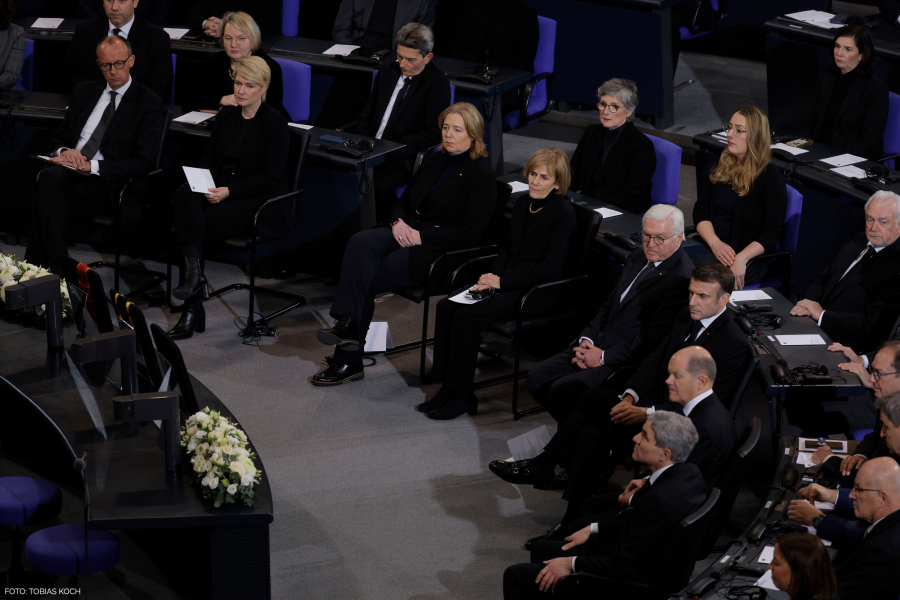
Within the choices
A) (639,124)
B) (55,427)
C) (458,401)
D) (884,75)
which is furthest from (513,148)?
(55,427)

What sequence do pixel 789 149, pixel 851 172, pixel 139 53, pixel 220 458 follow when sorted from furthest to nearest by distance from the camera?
1. pixel 139 53
2. pixel 789 149
3. pixel 851 172
4. pixel 220 458

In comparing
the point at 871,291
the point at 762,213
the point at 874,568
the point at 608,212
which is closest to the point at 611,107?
the point at 608,212

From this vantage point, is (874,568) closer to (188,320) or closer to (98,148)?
(188,320)

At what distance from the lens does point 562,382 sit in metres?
5.09

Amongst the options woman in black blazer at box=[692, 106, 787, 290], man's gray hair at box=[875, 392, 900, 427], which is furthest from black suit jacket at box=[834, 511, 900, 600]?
woman in black blazer at box=[692, 106, 787, 290]

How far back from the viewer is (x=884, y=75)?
25.3 feet

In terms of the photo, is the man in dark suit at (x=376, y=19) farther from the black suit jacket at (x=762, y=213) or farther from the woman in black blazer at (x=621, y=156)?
the black suit jacket at (x=762, y=213)

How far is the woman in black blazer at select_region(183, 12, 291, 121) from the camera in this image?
7.02m

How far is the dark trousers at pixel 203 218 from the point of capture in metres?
6.24

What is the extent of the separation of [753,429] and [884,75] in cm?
460

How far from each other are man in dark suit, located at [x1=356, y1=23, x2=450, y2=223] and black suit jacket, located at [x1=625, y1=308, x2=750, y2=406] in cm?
256

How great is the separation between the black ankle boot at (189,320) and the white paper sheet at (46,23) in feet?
9.99

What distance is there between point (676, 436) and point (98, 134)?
4454 millimetres

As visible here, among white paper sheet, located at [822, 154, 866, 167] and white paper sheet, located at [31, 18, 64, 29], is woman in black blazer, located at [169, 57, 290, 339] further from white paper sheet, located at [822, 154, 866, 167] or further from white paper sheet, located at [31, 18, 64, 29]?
white paper sheet, located at [822, 154, 866, 167]
